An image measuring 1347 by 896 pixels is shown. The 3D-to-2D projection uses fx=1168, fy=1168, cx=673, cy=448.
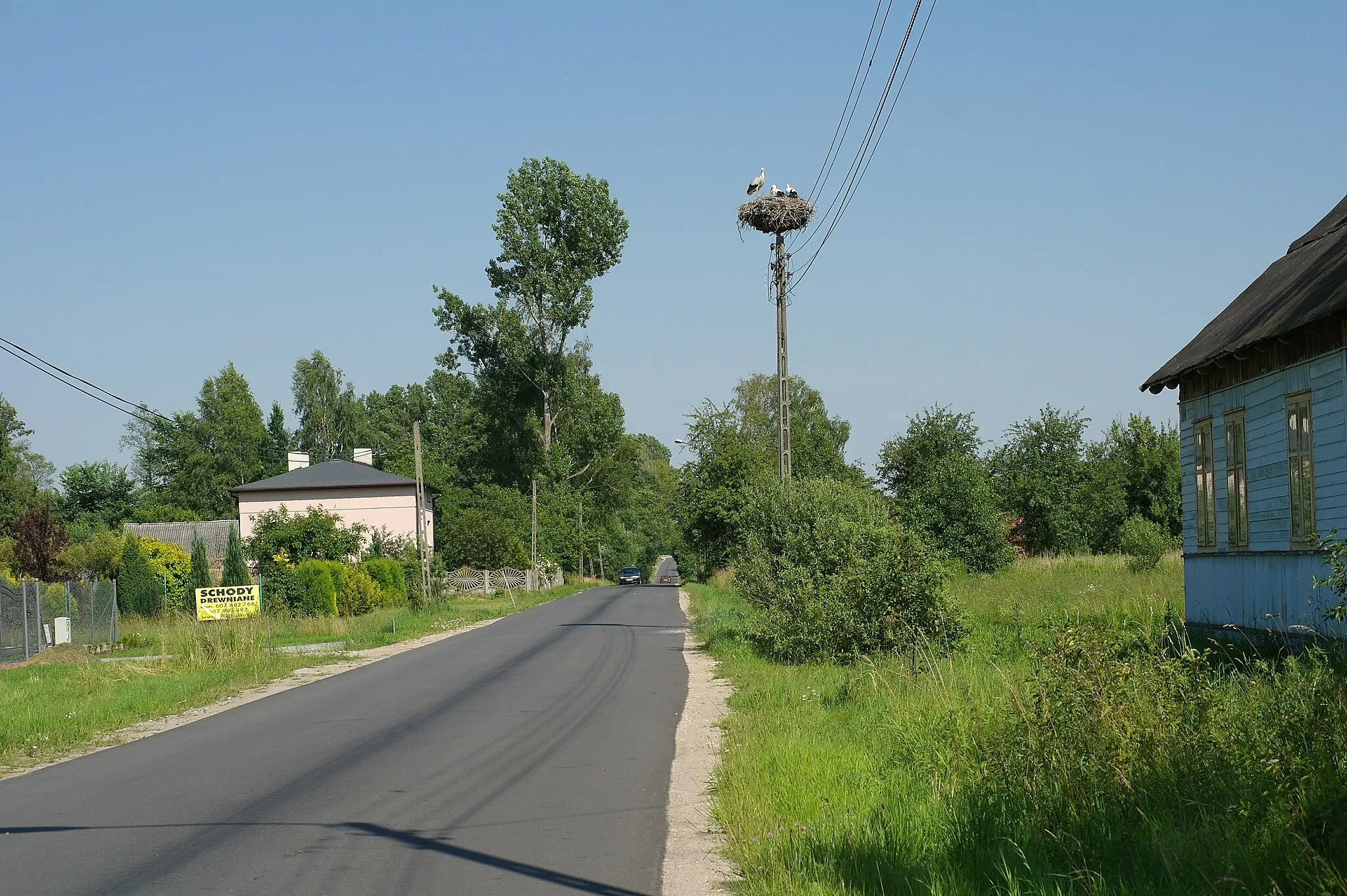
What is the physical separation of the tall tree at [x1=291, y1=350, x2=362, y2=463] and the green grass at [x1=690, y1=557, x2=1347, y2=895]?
86354 millimetres

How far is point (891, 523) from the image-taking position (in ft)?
67.8

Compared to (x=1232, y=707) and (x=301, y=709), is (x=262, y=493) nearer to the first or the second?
(x=301, y=709)

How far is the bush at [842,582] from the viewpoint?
16984 mm

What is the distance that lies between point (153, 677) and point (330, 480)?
1800 inches

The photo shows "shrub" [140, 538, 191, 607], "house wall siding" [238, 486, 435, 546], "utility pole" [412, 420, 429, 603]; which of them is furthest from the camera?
"house wall siding" [238, 486, 435, 546]

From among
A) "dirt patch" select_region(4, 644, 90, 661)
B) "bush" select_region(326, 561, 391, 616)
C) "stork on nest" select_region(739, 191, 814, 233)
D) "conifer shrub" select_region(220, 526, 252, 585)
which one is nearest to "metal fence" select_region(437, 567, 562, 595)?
"bush" select_region(326, 561, 391, 616)

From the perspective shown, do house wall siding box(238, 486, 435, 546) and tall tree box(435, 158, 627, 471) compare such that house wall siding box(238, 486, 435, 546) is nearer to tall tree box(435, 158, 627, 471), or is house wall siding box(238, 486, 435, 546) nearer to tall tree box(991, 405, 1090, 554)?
tall tree box(435, 158, 627, 471)

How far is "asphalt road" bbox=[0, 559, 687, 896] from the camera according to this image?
6.74 m

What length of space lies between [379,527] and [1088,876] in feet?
194

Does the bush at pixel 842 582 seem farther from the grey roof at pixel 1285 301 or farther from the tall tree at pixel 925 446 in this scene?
the tall tree at pixel 925 446

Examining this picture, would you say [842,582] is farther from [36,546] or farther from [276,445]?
[276,445]

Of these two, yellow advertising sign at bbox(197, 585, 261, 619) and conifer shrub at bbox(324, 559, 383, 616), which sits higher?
yellow advertising sign at bbox(197, 585, 261, 619)

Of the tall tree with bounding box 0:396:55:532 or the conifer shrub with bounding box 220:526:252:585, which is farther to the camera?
the tall tree with bounding box 0:396:55:532

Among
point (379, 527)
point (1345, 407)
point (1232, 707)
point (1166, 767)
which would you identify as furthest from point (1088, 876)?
point (379, 527)
